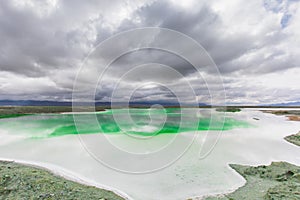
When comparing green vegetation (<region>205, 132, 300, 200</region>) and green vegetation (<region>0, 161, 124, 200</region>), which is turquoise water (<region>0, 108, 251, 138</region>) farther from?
green vegetation (<region>0, 161, 124, 200</region>)

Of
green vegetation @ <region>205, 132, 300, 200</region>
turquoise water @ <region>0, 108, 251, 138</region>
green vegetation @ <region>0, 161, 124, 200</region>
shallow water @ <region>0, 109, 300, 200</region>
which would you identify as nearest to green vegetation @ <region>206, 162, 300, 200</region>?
green vegetation @ <region>205, 132, 300, 200</region>

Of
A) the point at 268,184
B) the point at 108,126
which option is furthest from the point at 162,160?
the point at 108,126

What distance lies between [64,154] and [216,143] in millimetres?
11575

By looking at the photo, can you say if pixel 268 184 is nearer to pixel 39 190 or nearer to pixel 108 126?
pixel 39 190

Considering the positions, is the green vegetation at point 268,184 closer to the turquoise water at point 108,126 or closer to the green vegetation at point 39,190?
the green vegetation at point 39,190

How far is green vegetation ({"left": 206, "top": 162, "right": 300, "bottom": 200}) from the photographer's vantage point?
17.3 ft

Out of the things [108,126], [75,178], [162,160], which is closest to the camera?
[75,178]

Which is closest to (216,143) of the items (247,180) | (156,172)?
(247,180)

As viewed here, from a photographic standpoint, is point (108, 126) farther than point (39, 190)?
Yes

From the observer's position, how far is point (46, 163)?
8758 millimetres

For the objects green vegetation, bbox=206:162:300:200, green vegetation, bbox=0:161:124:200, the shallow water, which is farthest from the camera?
the shallow water

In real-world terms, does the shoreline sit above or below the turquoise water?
below

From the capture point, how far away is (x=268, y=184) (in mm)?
6426

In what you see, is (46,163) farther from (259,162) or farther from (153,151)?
(259,162)
